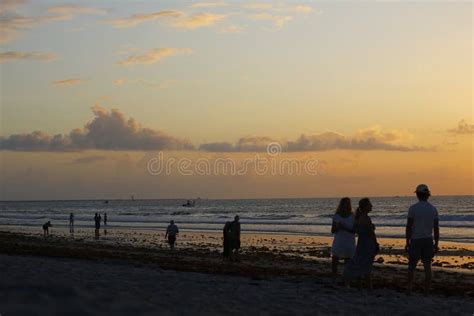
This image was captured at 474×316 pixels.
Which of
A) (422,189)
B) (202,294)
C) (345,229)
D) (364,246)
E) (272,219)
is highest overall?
(422,189)

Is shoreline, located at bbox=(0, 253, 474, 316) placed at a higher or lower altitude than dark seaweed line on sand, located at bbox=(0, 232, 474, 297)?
higher

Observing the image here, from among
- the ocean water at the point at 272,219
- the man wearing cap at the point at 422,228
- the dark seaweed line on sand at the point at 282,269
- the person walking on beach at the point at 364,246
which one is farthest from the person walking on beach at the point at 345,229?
the ocean water at the point at 272,219

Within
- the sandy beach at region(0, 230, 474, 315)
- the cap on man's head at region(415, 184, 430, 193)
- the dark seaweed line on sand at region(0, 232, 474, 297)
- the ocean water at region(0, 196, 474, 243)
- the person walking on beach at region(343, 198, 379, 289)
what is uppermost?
the cap on man's head at region(415, 184, 430, 193)

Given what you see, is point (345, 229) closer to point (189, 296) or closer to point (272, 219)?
point (189, 296)

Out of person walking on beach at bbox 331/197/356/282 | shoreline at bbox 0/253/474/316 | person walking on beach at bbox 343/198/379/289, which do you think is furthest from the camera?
person walking on beach at bbox 331/197/356/282

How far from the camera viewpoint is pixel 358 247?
10.9m

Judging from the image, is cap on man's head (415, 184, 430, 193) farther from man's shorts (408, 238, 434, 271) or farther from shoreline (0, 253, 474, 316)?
shoreline (0, 253, 474, 316)

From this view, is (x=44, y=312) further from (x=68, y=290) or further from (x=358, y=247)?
(x=358, y=247)

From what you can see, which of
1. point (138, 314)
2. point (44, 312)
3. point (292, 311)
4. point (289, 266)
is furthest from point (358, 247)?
point (289, 266)

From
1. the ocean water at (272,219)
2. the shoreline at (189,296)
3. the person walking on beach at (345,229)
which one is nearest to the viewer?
the shoreline at (189,296)

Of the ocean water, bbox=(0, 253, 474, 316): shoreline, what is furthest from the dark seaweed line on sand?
the ocean water

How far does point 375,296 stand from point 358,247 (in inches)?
37.5

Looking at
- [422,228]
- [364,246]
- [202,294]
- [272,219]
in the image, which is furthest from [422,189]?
[272,219]

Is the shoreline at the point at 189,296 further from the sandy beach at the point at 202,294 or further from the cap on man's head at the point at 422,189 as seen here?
the cap on man's head at the point at 422,189
